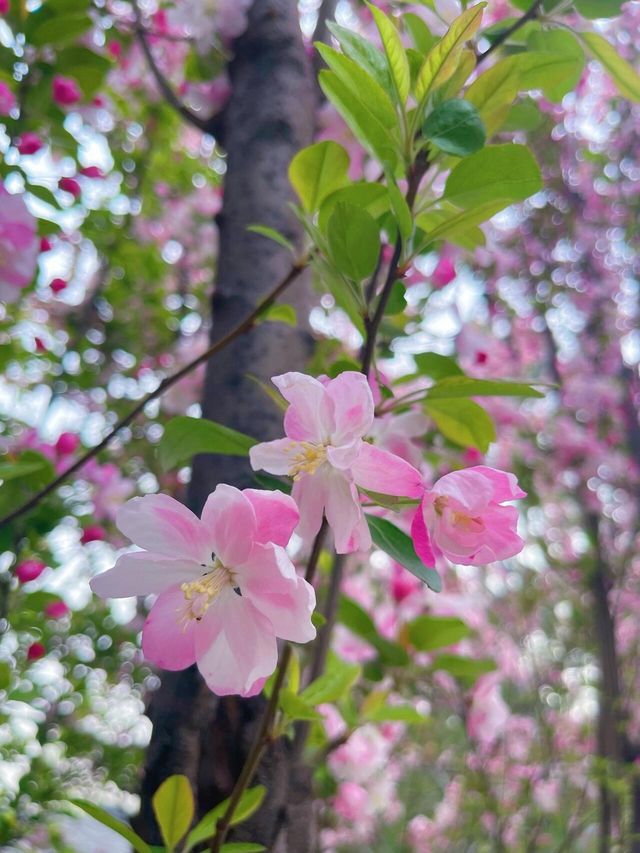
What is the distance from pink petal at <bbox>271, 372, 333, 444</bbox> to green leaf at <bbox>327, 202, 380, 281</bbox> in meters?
0.13

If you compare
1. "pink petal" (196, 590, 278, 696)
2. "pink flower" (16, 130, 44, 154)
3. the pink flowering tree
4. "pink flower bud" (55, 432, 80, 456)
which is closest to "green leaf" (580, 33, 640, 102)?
the pink flowering tree

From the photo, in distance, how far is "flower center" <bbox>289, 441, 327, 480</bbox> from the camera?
0.41m

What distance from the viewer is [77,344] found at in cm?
187

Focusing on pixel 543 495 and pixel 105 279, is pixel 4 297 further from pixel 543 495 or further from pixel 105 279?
pixel 543 495

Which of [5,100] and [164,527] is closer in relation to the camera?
[164,527]

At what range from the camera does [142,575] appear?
0.41 m

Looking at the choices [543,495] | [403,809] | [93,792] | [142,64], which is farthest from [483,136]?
[403,809]

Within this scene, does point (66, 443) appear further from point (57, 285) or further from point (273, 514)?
point (273, 514)

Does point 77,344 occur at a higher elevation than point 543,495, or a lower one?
higher

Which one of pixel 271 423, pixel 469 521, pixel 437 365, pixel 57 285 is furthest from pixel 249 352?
pixel 57 285

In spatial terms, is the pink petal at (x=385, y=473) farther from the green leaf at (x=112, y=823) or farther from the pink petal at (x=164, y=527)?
the green leaf at (x=112, y=823)

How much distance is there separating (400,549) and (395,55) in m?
0.33

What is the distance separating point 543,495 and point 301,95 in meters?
2.39

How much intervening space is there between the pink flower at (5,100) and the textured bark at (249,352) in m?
0.29
